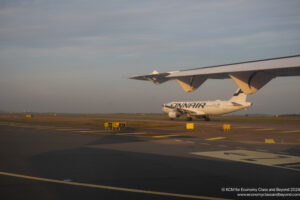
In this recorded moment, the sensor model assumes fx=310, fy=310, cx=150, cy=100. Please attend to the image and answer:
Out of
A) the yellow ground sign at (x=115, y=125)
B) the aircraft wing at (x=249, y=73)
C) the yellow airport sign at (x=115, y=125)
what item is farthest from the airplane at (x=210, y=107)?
the aircraft wing at (x=249, y=73)

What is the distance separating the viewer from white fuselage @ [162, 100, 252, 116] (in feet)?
180

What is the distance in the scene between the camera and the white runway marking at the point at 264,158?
38.1 ft

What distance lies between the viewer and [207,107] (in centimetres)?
5803

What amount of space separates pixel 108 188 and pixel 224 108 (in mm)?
50456

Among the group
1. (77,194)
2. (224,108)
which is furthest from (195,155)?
(224,108)

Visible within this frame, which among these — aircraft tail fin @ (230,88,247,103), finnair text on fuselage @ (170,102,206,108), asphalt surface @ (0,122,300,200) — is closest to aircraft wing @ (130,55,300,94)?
asphalt surface @ (0,122,300,200)

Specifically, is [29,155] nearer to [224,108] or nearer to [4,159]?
[4,159]

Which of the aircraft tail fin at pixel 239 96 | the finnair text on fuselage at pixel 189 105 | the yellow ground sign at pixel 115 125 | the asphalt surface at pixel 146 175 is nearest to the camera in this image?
the asphalt surface at pixel 146 175

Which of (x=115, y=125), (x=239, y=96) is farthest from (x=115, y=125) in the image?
→ (x=239, y=96)

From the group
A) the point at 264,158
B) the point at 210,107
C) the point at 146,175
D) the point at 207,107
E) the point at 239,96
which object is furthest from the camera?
the point at 207,107

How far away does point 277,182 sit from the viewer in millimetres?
8625

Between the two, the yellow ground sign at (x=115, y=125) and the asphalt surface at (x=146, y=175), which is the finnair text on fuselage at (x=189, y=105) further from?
the asphalt surface at (x=146, y=175)

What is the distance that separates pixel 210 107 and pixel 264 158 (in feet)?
147

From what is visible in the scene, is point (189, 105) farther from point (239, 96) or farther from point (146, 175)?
point (146, 175)
